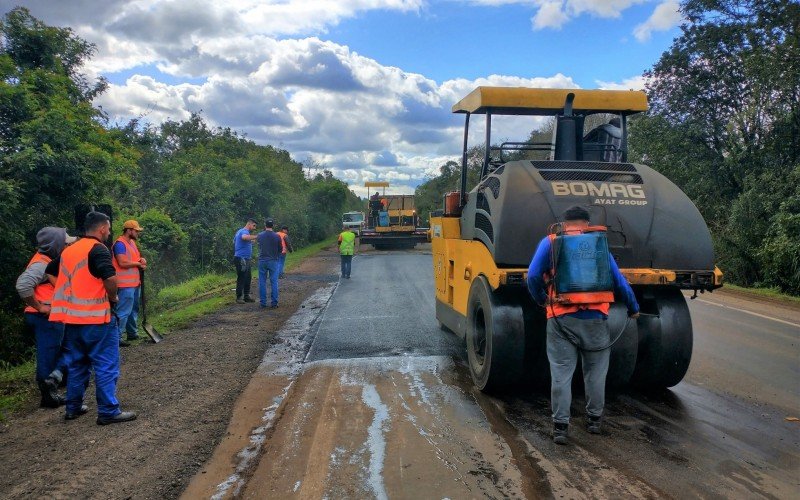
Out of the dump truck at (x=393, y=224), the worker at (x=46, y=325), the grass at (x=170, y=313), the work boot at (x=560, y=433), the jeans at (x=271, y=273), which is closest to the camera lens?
the work boot at (x=560, y=433)

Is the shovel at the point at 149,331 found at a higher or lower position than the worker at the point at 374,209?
lower

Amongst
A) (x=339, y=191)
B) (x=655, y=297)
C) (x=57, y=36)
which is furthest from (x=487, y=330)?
(x=339, y=191)

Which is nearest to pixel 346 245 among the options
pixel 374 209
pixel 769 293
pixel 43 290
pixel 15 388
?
pixel 769 293

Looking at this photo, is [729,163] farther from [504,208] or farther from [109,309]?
[109,309]

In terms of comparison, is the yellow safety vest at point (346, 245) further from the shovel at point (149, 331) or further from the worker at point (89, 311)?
the worker at point (89, 311)

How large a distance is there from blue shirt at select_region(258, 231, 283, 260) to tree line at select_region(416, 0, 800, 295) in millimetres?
11607

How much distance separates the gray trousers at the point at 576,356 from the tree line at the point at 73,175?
723 cm

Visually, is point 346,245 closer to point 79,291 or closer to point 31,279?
point 31,279

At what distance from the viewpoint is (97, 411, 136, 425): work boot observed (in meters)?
5.10

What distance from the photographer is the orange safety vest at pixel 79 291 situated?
5.10 meters

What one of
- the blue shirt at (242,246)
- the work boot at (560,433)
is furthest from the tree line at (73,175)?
the work boot at (560,433)

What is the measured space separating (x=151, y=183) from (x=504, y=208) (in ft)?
70.0

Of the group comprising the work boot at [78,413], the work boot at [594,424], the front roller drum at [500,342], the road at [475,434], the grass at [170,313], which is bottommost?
the grass at [170,313]

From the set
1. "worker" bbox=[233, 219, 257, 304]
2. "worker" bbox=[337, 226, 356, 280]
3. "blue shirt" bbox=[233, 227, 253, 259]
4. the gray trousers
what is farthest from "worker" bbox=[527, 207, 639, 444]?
"worker" bbox=[337, 226, 356, 280]
